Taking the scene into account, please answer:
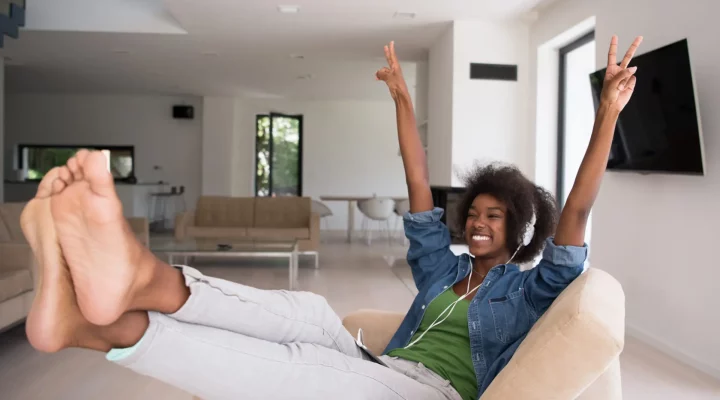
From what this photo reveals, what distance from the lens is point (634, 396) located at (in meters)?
2.79

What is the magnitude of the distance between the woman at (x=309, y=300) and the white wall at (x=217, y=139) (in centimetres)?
1015

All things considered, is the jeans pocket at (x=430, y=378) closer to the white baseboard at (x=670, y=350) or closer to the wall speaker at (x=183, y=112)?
the white baseboard at (x=670, y=350)

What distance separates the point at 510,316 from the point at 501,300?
0.15 feet

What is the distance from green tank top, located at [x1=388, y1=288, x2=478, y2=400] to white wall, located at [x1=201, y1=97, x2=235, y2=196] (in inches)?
410

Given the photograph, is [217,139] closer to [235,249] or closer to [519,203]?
[235,249]

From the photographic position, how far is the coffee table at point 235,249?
17.0ft

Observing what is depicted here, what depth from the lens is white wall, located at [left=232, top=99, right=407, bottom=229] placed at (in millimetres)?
12070

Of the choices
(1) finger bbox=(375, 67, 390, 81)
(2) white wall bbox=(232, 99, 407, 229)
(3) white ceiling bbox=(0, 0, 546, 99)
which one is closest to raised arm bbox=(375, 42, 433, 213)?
(1) finger bbox=(375, 67, 390, 81)

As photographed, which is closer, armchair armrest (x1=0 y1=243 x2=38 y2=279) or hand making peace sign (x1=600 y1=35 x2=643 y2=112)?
hand making peace sign (x1=600 y1=35 x2=643 y2=112)

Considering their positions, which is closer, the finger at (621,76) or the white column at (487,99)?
the finger at (621,76)

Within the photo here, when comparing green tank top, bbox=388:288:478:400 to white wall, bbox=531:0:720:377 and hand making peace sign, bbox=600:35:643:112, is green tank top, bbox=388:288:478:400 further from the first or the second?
white wall, bbox=531:0:720:377

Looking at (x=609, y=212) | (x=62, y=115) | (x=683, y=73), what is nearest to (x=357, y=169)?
(x=62, y=115)

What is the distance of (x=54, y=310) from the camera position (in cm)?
106

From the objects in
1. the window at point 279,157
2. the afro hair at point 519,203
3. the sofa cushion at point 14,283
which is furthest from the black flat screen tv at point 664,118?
the window at point 279,157
